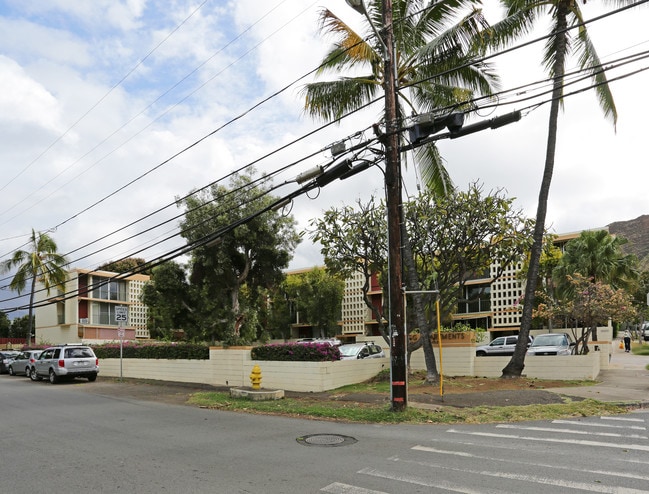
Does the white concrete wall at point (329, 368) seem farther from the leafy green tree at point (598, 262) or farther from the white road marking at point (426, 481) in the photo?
the white road marking at point (426, 481)

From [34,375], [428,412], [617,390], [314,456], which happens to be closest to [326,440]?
[314,456]

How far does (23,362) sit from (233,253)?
12.5 meters

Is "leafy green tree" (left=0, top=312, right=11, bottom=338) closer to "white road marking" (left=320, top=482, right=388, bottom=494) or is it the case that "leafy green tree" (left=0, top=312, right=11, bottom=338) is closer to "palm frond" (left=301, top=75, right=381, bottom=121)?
"palm frond" (left=301, top=75, right=381, bottom=121)

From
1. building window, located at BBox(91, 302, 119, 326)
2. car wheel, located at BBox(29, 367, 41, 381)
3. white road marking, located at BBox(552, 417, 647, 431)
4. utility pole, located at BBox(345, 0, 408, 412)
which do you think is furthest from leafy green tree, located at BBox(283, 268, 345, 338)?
white road marking, located at BBox(552, 417, 647, 431)

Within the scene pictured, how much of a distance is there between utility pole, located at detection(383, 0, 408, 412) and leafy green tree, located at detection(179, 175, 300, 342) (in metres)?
12.7

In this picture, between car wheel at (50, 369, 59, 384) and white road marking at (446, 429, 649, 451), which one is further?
car wheel at (50, 369, 59, 384)

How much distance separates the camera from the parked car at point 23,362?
2714 centimetres

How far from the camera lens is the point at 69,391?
20.3 m

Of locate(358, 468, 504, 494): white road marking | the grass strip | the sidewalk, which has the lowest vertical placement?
the sidewalk

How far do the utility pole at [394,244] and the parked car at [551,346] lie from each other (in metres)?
12.2

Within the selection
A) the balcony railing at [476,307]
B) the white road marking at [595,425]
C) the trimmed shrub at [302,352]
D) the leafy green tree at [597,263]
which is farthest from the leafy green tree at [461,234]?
the balcony railing at [476,307]

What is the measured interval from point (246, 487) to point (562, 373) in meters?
14.4

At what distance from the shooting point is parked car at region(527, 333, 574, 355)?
72.2 ft

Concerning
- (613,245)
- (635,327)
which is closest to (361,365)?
(613,245)
